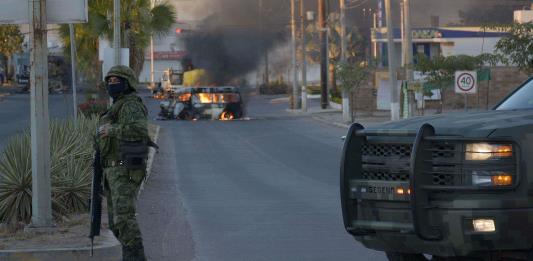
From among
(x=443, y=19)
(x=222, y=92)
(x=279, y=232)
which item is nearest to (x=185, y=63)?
(x=222, y=92)

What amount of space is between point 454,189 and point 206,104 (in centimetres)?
4267

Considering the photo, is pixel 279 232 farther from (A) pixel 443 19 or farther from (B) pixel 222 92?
(A) pixel 443 19

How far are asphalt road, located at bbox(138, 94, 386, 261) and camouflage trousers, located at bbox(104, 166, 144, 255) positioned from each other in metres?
1.48

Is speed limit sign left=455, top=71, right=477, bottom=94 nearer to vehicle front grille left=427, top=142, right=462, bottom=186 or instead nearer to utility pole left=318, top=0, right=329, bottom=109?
vehicle front grille left=427, top=142, right=462, bottom=186

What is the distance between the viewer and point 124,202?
864cm

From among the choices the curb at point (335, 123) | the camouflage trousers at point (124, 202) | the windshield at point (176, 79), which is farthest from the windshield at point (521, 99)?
the windshield at point (176, 79)

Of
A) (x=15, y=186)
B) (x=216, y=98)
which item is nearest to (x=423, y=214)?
(x=15, y=186)

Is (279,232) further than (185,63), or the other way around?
(185,63)

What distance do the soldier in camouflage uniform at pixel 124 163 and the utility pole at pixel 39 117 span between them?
191cm

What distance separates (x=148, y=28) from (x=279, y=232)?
2351 cm

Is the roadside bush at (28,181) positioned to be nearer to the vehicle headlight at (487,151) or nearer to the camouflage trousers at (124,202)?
the camouflage trousers at (124,202)

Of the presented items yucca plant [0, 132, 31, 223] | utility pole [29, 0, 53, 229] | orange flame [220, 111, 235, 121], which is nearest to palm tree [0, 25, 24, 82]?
orange flame [220, 111, 235, 121]

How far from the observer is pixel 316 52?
82.1 m

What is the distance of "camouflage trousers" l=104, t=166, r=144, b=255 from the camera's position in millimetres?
8641
